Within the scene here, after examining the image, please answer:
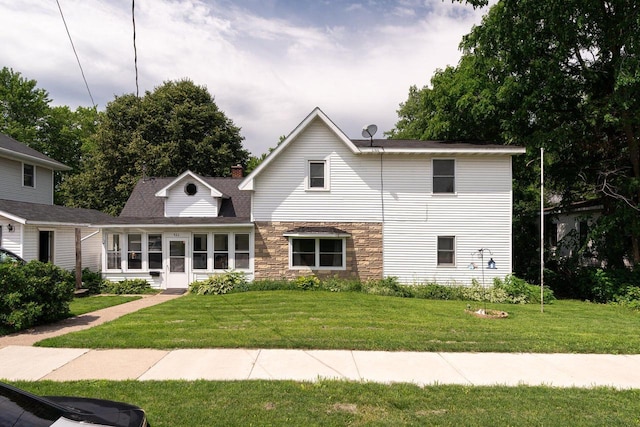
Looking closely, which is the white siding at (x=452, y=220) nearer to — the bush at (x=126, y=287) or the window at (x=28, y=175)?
Answer: the bush at (x=126, y=287)

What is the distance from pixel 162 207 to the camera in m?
17.8

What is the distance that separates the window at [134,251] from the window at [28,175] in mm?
8864

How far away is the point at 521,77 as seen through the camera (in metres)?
15.5

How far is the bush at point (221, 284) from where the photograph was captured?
14695 mm

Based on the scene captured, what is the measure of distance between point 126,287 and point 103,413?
14.5 metres

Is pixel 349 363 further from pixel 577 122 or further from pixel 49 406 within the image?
pixel 577 122

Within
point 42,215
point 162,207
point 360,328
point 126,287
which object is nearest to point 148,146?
point 42,215

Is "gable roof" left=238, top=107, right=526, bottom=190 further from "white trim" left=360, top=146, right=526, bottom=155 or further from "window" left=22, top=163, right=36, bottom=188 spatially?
"window" left=22, top=163, right=36, bottom=188

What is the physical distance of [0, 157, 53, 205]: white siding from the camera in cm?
1850

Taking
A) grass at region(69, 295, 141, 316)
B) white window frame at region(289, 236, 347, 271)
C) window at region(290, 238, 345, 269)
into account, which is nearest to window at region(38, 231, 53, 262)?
grass at region(69, 295, 141, 316)

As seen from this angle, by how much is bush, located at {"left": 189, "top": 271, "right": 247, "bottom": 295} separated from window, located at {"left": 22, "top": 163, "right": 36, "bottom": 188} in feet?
41.5

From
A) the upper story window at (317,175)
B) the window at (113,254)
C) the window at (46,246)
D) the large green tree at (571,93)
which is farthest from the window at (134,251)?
the large green tree at (571,93)

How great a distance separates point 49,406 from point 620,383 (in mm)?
7491

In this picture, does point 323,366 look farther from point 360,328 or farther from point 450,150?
point 450,150
